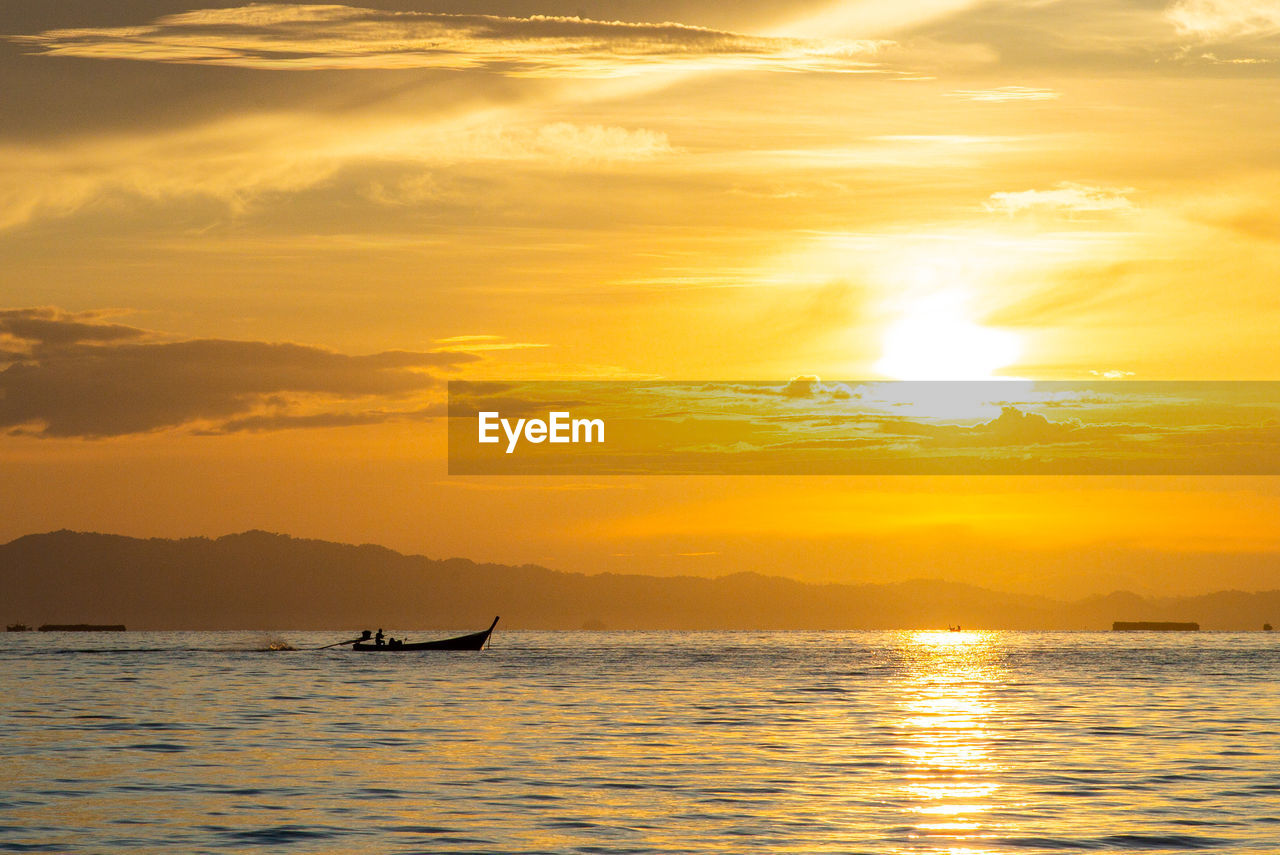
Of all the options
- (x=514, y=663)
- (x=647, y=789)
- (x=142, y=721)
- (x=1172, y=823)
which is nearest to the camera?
(x=1172, y=823)

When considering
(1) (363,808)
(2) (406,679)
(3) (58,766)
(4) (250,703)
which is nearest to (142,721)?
(4) (250,703)

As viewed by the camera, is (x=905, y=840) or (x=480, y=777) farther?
(x=480, y=777)

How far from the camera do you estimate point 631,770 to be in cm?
5491

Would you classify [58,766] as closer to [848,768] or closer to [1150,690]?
[848,768]

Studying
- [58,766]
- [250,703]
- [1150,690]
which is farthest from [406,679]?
[58,766]

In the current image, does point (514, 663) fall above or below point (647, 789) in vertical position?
below

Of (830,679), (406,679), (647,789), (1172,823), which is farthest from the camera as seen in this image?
(830,679)

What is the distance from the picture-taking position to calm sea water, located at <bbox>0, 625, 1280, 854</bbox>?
39.9m

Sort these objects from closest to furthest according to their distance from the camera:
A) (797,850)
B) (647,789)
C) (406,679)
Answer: (797,850), (647,789), (406,679)

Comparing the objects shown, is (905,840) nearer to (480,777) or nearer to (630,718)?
(480,777)

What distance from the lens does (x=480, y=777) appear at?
53125 mm

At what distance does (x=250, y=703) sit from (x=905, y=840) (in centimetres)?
6366

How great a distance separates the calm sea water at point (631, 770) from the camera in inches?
1571

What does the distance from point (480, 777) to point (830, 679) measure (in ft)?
281
